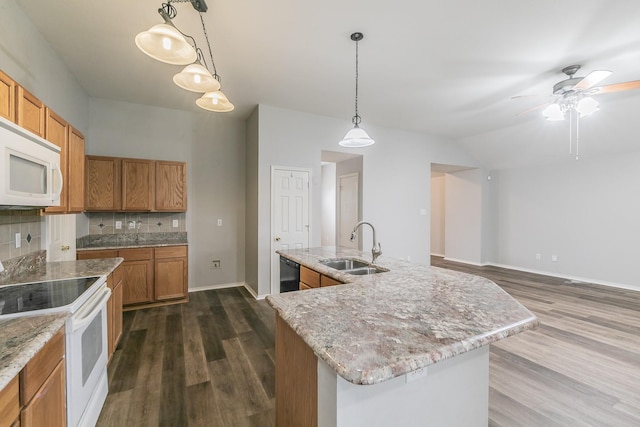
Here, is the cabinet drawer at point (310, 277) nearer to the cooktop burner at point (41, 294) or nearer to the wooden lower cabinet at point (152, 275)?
the cooktop burner at point (41, 294)

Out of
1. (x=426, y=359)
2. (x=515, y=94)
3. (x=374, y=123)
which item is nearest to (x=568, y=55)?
(x=515, y=94)

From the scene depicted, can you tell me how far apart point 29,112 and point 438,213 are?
8503mm

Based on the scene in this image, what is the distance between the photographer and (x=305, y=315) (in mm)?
1226

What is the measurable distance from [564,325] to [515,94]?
308cm

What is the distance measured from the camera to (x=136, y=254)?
11.9 ft

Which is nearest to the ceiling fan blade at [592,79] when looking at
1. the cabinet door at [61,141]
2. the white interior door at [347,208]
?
the white interior door at [347,208]

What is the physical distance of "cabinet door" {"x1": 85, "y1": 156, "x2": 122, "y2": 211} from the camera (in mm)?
3627

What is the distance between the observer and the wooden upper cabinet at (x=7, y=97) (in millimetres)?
1439

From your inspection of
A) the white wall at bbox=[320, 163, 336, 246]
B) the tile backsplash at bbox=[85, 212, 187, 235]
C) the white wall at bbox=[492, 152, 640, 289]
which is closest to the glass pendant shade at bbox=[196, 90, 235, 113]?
the tile backsplash at bbox=[85, 212, 187, 235]

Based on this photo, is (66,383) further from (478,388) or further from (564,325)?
(564,325)

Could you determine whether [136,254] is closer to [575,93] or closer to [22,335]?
[22,335]

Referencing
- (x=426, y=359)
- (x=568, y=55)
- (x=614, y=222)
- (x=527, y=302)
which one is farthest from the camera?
(x=614, y=222)

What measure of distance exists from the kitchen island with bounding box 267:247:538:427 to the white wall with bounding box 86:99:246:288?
3.59m

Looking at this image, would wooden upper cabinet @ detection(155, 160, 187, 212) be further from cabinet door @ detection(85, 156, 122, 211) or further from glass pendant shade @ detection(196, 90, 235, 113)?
glass pendant shade @ detection(196, 90, 235, 113)
